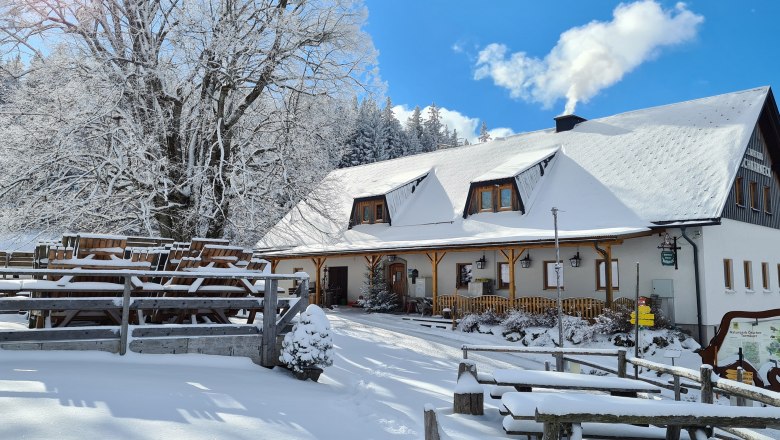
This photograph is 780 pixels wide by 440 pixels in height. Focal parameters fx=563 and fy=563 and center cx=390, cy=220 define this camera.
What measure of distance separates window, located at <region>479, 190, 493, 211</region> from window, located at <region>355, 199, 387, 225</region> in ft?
14.7

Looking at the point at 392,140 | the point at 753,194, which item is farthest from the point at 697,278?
the point at 392,140

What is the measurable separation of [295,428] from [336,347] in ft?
23.2

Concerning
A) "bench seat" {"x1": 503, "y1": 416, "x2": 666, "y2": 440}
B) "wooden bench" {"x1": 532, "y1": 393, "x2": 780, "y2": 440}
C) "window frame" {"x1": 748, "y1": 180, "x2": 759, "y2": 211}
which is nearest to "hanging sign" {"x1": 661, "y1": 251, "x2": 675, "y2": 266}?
"window frame" {"x1": 748, "y1": 180, "x2": 759, "y2": 211}

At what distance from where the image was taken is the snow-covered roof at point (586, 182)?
55.2ft

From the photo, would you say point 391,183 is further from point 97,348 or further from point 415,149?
point 415,149

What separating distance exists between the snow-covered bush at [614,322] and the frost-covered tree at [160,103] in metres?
9.01

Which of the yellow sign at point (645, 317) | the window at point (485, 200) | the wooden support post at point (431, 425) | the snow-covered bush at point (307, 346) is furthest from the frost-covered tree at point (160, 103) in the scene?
the wooden support post at point (431, 425)

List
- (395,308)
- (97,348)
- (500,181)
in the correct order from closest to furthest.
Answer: (97,348) → (500,181) → (395,308)

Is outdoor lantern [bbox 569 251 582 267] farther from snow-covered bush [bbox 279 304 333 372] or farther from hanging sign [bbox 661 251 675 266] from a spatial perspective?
snow-covered bush [bbox 279 304 333 372]

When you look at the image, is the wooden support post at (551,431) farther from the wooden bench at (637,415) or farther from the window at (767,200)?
the window at (767,200)

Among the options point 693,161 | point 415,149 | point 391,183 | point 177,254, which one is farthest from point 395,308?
point 415,149

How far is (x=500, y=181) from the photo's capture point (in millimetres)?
20359

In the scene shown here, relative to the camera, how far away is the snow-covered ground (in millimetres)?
4633

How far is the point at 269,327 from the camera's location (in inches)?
326
